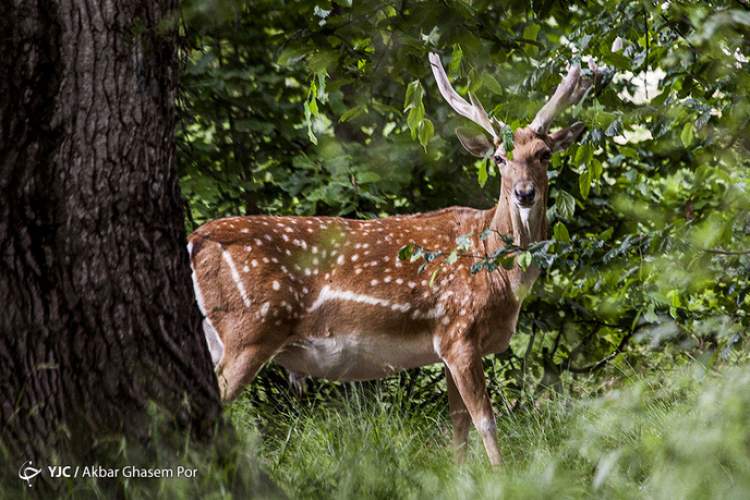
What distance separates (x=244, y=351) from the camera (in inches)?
235

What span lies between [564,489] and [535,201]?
3026mm

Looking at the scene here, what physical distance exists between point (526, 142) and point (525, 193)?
33 cm

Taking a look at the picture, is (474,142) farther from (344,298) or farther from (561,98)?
(344,298)

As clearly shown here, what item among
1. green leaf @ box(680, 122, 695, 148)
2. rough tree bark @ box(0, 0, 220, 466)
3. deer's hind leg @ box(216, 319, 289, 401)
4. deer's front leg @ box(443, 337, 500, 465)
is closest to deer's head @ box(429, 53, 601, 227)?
deer's front leg @ box(443, 337, 500, 465)

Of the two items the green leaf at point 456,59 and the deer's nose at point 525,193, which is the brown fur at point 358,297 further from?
the green leaf at point 456,59

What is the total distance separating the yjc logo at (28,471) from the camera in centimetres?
353

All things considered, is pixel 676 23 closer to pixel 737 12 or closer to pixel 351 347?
pixel 737 12

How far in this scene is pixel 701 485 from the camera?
3.23 meters

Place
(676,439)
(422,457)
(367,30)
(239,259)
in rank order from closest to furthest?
(676,439) < (367,30) < (422,457) < (239,259)

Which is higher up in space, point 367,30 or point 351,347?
point 367,30

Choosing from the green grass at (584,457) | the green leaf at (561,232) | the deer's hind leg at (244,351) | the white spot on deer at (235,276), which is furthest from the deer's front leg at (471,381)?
the green leaf at (561,232)

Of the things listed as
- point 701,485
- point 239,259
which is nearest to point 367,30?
point 701,485

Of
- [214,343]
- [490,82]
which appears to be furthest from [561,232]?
[214,343]

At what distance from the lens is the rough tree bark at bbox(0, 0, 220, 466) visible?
3625 millimetres
